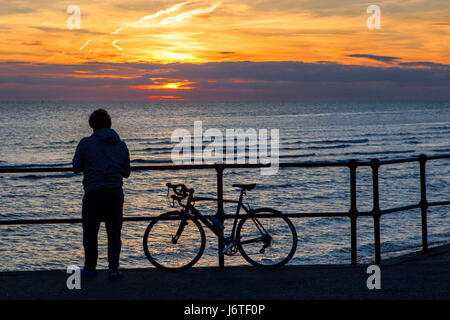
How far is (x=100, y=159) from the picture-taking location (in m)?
5.88

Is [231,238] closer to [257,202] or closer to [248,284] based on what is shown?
[248,284]

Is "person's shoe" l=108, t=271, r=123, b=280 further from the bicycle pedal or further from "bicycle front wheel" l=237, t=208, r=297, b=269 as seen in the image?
"bicycle front wheel" l=237, t=208, r=297, b=269

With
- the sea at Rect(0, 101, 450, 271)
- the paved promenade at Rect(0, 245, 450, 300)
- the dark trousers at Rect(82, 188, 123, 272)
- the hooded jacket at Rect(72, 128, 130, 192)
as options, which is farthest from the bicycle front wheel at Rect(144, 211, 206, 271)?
the sea at Rect(0, 101, 450, 271)

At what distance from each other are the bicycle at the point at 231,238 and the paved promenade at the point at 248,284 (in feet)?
0.49

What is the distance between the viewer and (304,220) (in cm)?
1795

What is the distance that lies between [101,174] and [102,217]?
510 millimetres

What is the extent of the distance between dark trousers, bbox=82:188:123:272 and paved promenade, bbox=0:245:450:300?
9.9 inches

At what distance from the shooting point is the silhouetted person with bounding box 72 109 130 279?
5879mm

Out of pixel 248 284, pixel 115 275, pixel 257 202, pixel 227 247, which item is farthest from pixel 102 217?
pixel 257 202

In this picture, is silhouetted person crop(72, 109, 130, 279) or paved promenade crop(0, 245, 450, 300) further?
silhouetted person crop(72, 109, 130, 279)

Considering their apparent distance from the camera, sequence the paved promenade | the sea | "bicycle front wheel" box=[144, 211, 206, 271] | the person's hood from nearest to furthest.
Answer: the paved promenade → the person's hood → "bicycle front wheel" box=[144, 211, 206, 271] → the sea

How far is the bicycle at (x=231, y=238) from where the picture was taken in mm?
6363

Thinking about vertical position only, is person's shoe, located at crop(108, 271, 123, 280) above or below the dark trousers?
below
